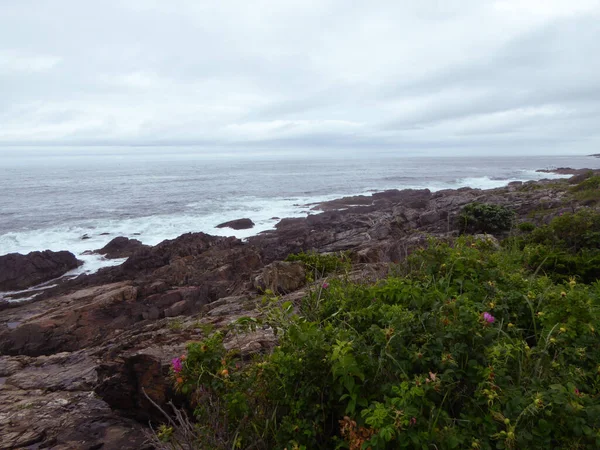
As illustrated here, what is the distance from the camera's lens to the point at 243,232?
26.7m

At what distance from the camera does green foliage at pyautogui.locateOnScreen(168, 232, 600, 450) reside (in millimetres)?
2230

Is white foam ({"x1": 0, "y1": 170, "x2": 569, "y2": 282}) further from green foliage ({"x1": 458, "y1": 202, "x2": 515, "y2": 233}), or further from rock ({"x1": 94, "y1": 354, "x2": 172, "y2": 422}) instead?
rock ({"x1": 94, "y1": 354, "x2": 172, "y2": 422})

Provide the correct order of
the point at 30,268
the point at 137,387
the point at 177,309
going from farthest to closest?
the point at 30,268, the point at 177,309, the point at 137,387

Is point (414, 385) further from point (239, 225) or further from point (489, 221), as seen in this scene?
point (239, 225)

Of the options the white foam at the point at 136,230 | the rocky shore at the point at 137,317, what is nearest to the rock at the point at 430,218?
the rocky shore at the point at 137,317

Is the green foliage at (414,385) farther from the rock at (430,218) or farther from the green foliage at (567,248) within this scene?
the rock at (430,218)

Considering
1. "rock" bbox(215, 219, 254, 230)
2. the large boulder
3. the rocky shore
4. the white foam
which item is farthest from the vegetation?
"rock" bbox(215, 219, 254, 230)

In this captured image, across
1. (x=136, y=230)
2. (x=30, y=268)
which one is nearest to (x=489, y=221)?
(x=30, y=268)

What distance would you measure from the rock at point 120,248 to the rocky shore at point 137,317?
0.06 metres

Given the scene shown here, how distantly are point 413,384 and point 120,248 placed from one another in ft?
74.5

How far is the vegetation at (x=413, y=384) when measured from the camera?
223cm

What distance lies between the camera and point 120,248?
22.4 meters

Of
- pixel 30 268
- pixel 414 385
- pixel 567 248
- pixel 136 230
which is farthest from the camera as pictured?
pixel 136 230

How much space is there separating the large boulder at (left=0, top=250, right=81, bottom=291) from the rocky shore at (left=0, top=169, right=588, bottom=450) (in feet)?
0.24
